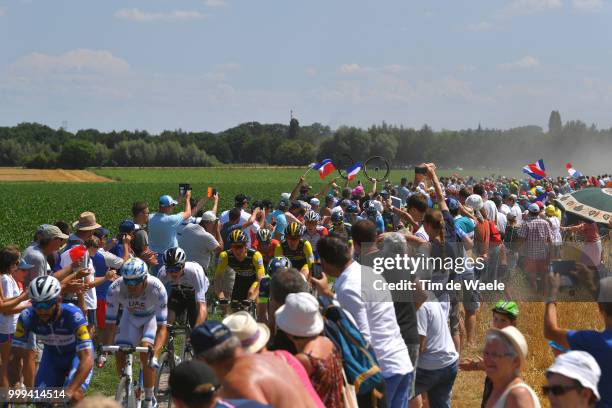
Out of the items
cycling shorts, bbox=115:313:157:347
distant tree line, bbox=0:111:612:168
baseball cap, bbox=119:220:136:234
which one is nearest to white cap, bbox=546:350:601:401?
cycling shorts, bbox=115:313:157:347

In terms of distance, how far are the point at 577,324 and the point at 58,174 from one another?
98754 mm

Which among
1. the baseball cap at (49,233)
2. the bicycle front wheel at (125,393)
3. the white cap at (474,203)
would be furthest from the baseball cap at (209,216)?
the bicycle front wheel at (125,393)

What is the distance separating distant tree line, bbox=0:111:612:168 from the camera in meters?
128

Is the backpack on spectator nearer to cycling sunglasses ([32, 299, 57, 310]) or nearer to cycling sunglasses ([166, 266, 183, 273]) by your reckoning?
cycling sunglasses ([32, 299, 57, 310])

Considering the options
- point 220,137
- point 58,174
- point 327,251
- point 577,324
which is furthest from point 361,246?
point 220,137

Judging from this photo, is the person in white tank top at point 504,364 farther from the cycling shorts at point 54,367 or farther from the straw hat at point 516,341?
the cycling shorts at point 54,367

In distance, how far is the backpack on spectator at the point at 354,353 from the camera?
4.90 metres

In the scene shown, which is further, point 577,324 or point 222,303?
point 577,324

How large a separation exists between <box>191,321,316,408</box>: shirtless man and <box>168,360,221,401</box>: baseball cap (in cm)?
25

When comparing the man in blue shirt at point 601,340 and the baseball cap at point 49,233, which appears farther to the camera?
the baseball cap at point 49,233

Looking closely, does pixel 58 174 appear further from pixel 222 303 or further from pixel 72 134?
pixel 222 303

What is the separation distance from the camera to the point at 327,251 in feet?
18.5

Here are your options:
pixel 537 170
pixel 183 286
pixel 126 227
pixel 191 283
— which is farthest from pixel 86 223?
pixel 537 170

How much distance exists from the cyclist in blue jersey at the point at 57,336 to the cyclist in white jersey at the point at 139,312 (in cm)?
90
